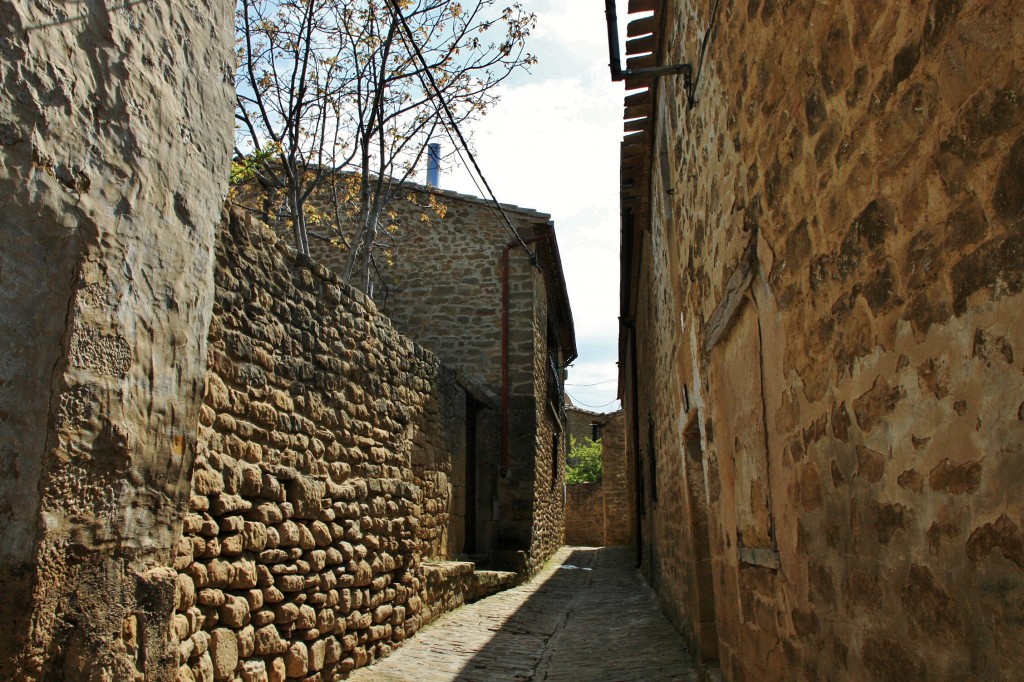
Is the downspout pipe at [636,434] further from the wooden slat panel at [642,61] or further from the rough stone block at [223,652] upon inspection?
the rough stone block at [223,652]

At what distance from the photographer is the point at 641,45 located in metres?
5.71

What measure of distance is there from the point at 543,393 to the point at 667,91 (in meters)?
8.12

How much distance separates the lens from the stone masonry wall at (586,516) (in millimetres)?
24953

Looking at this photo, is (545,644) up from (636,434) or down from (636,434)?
down

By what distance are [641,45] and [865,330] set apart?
4.24 meters

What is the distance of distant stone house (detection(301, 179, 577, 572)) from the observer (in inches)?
449

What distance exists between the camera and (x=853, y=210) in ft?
6.91

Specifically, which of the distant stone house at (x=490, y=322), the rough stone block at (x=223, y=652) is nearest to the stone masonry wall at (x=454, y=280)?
the distant stone house at (x=490, y=322)

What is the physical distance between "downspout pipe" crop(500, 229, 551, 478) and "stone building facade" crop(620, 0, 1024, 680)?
7.35 metres

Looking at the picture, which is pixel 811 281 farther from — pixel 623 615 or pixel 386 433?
pixel 623 615

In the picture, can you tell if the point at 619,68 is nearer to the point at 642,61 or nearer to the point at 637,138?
the point at 642,61

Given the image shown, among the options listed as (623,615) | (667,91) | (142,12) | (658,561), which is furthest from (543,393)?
(142,12)

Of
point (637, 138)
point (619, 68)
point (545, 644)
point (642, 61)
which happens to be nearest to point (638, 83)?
point (642, 61)

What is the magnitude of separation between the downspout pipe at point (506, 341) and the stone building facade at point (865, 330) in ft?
24.1
